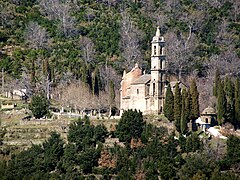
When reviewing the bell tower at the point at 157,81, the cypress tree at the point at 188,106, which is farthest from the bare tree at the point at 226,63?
the cypress tree at the point at 188,106

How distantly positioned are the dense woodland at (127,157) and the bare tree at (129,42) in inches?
1234

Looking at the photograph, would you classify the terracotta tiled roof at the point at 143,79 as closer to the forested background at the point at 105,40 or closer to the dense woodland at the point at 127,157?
the forested background at the point at 105,40

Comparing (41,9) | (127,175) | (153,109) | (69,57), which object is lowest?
(127,175)

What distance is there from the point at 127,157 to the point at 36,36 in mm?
42891

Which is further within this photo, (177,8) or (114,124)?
(177,8)

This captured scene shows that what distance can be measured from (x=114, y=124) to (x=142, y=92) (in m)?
5.81

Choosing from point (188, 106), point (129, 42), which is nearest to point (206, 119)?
point (188, 106)

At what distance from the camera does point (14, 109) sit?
65688mm

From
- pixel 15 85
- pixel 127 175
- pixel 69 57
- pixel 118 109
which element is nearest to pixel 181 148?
pixel 127 175

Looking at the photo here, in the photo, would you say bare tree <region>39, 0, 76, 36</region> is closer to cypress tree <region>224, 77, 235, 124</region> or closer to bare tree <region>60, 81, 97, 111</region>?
bare tree <region>60, 81, 97, 111</region>

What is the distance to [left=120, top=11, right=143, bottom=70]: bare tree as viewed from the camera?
87.9 m

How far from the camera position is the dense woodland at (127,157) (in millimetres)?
47281

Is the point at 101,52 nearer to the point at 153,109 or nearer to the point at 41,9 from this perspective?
the point at 41,9

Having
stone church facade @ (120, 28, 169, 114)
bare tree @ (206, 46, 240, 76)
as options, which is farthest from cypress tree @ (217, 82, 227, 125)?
bare tree @ (206, 46, 240, 76)
